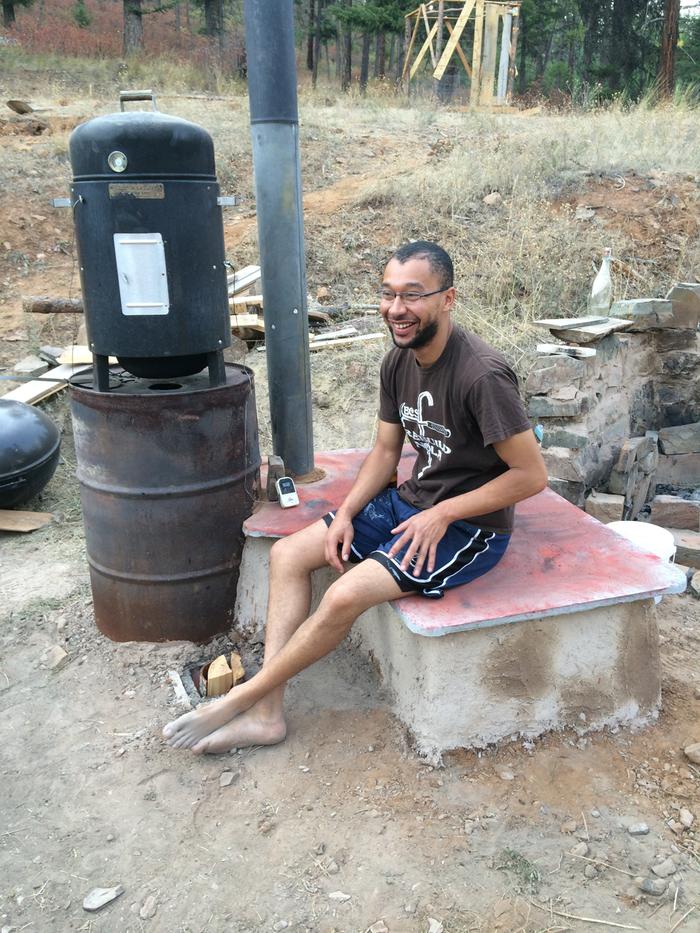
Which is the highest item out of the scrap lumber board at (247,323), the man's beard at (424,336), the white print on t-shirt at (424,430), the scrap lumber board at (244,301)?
the man's beard at (424,336)

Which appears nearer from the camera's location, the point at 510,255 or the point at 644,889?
the point at 644,889

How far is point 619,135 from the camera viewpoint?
938 centimetres

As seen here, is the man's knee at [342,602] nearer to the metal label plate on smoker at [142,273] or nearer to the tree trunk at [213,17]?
the metal label plate on smoker at [142,273]

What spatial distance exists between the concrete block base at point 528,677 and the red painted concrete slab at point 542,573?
71mm

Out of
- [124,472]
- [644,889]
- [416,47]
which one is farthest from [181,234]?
[416,47]

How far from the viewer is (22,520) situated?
4.82 meters

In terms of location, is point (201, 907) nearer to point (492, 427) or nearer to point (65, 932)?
point (65, 932)

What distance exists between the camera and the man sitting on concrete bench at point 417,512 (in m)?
2.50

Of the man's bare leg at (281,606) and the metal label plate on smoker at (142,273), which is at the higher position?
the metal label plate on smoker at (142,273)

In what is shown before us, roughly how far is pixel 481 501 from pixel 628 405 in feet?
11.5

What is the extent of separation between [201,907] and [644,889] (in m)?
1.27

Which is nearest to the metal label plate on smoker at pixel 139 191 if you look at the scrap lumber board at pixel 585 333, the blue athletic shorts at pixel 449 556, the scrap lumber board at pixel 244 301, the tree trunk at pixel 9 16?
the blue athletic shorts at pixel 449 556

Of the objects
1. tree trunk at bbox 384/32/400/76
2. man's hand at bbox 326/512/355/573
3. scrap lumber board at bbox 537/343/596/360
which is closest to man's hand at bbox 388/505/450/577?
man's hand at bbox 326/512/355/573

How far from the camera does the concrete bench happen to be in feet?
8.36
